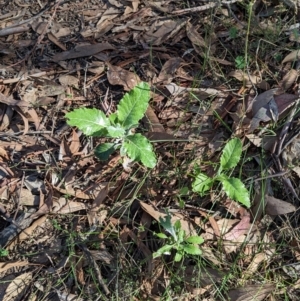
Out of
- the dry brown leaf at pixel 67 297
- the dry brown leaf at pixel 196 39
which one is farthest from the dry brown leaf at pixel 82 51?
the dry brown leaf at pixel 67 297

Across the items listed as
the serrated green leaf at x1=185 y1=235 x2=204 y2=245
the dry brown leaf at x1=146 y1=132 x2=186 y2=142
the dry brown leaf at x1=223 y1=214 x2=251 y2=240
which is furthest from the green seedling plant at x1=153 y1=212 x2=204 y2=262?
the dry brown leaf at x1=146 y1=132 x2=186 y2=142

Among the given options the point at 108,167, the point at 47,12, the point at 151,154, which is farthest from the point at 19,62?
the point at 151,154

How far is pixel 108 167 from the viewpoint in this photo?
2.35 metres

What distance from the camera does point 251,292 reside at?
219 cm

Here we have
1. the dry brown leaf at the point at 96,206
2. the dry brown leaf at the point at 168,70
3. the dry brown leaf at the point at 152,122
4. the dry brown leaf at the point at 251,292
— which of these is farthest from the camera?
the dry brown leaf at the point at 168,70

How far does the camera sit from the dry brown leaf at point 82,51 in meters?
2.60

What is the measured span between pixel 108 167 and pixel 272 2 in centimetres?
128

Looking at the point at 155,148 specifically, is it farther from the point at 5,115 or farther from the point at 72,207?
the point at 5,115

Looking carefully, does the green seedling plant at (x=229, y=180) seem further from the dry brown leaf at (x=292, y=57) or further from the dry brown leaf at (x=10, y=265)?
the dry brown leaf at (x=10, y=265)

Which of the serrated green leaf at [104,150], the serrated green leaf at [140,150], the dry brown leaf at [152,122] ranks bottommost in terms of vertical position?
the dry brown leaf at [152,122]

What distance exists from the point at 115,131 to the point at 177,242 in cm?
55

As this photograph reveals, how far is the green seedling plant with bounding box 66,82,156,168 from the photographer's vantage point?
211 centimetres

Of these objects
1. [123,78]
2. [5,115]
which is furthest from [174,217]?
[5,115]

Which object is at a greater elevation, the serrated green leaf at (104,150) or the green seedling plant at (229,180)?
the serrated green leaf at (104,150)
